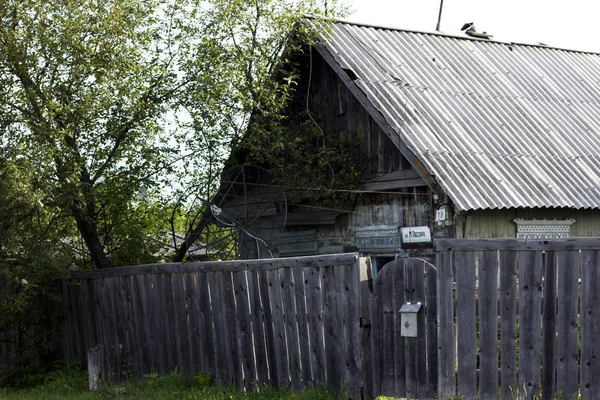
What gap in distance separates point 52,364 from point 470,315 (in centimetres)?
825

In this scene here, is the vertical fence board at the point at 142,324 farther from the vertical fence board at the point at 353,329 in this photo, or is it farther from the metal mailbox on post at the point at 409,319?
the metal mailbox on post at the point at 409,319

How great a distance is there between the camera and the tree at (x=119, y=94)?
39.4ft

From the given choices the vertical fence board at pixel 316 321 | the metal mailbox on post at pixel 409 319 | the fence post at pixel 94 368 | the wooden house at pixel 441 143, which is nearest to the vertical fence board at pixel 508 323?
the metal mailbox on post at pixel 409 319

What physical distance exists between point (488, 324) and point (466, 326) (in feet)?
0.73

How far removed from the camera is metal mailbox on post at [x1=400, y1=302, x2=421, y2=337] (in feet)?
27.0

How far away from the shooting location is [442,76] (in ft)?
48.1

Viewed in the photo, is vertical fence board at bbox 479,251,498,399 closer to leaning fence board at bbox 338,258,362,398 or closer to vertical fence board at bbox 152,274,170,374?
leaning fence board at bbox 338,258,362,398

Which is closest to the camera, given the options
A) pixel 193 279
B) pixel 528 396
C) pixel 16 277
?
pixel 528 396

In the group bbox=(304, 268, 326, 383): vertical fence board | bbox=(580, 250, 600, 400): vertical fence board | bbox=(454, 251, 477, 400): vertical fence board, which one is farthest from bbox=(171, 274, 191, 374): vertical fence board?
bbox=(580, 250, 600, 400): vertical fence board

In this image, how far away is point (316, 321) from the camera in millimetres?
9172

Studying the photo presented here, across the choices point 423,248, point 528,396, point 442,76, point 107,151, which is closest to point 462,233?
point 423,248

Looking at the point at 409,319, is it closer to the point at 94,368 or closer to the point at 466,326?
the point at 466,326

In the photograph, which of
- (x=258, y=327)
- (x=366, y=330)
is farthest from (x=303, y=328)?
(x=366, y=330)

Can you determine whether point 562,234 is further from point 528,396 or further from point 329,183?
point 528,396
